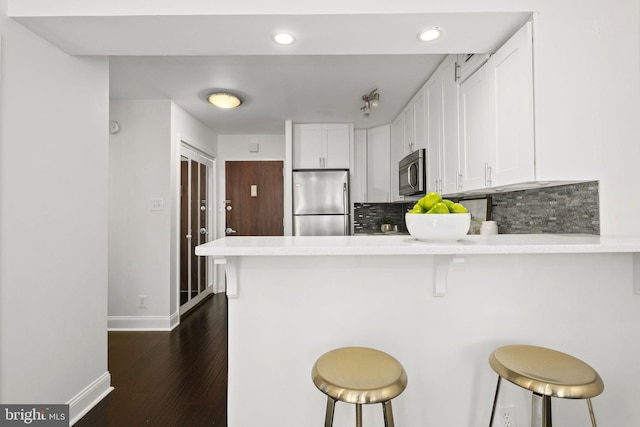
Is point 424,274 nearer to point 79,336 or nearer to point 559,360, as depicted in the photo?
point 559,360

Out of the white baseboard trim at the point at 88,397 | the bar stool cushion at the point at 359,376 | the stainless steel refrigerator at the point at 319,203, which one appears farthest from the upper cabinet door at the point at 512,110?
the white baseboard trim at the point at 88,397

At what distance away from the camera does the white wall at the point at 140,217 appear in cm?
356

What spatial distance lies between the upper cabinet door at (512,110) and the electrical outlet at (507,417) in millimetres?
1064

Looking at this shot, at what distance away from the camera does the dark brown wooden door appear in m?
5.14

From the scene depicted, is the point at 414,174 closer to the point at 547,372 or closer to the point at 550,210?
the point at 550,210

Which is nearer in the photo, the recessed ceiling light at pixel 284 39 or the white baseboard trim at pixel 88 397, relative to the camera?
the recessed ceiling light at pixel 284 39

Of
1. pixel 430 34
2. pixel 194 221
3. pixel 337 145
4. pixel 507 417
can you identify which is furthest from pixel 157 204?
pixel 507 417

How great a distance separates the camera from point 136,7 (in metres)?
1.54

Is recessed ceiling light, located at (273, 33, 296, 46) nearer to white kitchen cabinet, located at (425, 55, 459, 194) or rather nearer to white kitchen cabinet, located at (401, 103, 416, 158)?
white kitchen cabinet, located at (425, 55, 459, 194)

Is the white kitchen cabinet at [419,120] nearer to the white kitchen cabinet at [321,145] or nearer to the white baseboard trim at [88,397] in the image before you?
the white kitchen cabinet at [321,145]

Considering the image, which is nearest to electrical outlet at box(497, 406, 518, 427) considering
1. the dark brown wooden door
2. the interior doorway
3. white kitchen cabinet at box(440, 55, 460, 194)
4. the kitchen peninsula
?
the kitchen peninsula

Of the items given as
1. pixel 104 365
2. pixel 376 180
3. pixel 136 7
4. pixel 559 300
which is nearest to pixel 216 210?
pixel 376 180

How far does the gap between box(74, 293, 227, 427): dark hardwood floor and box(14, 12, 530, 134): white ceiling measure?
216 cm

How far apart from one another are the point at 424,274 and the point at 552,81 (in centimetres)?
111
